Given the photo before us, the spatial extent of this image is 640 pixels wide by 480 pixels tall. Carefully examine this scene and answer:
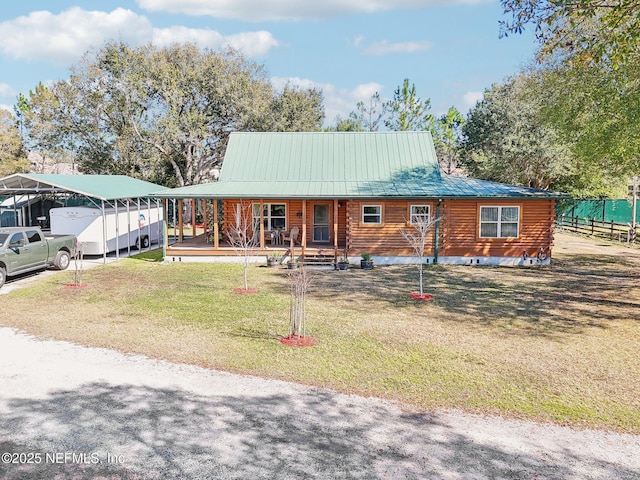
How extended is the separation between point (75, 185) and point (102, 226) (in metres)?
A: 2.03

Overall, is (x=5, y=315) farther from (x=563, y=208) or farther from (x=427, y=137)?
(x=563, y=208)

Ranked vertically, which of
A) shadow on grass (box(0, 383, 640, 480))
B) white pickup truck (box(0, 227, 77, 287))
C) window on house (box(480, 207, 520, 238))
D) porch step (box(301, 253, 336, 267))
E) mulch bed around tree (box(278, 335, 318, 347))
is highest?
→ window on house (box(480, 207, 520, 238))

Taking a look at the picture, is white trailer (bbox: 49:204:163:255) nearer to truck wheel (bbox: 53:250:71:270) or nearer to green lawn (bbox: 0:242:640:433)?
truck wheel (bbox: 53:250:71:270)

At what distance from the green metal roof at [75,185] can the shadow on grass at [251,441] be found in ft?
45.8

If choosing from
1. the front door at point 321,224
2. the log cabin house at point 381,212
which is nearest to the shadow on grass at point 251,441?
the log cabin house at point 381,212

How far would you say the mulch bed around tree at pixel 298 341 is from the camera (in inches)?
372

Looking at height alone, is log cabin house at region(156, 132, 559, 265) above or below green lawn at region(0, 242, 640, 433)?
above

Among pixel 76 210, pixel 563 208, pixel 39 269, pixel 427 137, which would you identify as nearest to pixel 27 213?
pixel 76 210

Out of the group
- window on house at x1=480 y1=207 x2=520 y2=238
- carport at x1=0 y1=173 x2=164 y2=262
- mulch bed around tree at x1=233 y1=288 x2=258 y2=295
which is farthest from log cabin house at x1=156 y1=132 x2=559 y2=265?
mulch bed around tree at x1=233 y1=288 x2=258 y2=295

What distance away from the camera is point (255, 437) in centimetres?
596

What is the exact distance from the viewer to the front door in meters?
21.9

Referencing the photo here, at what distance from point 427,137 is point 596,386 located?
17.0m

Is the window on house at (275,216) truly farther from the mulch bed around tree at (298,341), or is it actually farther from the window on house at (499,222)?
the mulch bed around tree at (298,341)

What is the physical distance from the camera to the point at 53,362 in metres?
8.54
